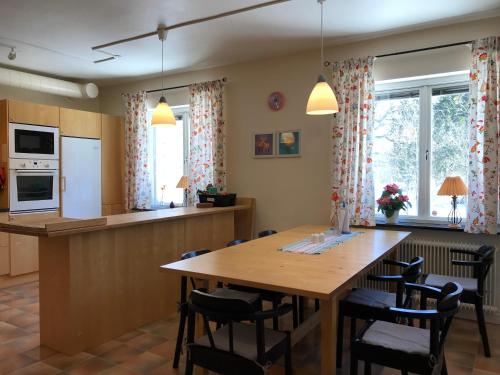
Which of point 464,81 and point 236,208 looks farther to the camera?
point 236,208

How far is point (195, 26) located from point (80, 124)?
2504 mm

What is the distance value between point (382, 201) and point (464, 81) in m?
1.32

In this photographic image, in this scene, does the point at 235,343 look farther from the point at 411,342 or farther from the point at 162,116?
the point at 162,116

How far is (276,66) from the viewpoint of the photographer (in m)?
4.59

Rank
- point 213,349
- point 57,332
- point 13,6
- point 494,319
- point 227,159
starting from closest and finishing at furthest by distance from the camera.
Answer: point 213,349 → point 57,332 → point 13,6 → point 494,319 → point 227,159

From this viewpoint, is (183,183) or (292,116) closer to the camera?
(292,116)

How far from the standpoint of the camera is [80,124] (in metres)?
5.38

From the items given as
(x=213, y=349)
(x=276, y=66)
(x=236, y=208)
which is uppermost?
(x=276, y=66)

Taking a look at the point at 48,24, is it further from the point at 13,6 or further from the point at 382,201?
the point at 382,201

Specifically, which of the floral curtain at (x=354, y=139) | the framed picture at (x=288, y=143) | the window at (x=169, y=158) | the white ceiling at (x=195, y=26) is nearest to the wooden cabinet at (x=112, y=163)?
the window at (x=169, y=158)

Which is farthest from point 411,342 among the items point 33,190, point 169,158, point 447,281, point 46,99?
point 46,99

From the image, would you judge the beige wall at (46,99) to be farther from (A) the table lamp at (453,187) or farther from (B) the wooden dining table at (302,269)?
(A) the table lamp at (453,187)

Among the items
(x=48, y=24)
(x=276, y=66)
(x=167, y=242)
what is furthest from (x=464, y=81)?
(x=48, y=24)

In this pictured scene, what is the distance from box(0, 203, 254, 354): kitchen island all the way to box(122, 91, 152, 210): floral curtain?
6.07 ft
